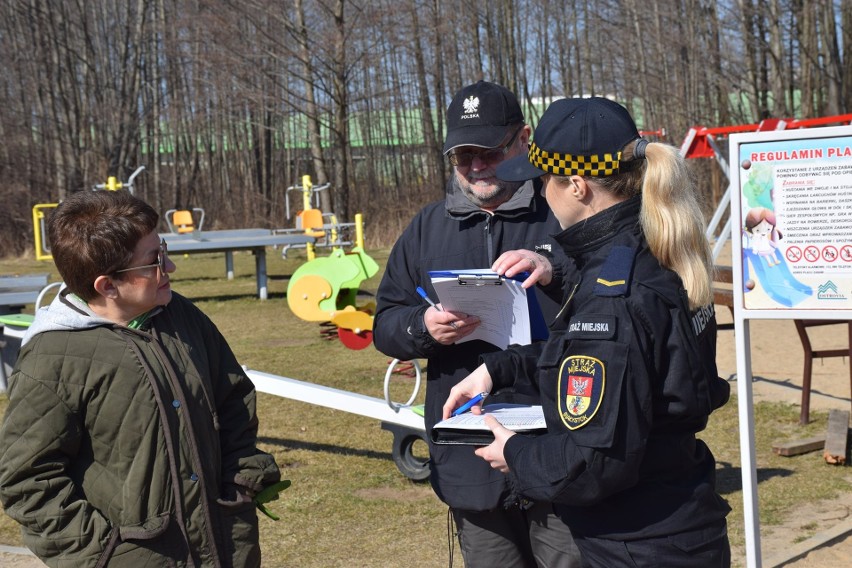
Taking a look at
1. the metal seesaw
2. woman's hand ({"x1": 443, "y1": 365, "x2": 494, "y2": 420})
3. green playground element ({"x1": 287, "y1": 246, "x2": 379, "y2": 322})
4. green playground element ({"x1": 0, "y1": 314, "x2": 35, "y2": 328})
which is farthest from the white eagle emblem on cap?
green playground element ({"x1": 287, "y1": 246, "x2": 379, "y2": 322})

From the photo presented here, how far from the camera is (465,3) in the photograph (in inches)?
1246

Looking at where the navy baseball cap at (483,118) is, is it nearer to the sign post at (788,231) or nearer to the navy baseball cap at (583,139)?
the navy baseball cap at (583,139)

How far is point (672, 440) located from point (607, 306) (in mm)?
353

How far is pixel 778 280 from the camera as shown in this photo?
411 cm

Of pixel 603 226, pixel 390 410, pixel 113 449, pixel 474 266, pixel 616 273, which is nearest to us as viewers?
pixel 616 273

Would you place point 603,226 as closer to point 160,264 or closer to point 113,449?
point 160,264

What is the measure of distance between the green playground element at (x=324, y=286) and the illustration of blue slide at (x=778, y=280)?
702 cm

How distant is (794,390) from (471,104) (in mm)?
6008

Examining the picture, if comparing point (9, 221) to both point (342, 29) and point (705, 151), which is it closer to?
point (342, 29)

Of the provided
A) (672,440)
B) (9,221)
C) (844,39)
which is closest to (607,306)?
(672,440)

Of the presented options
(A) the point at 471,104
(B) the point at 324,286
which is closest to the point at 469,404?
(A) the point at 471,104

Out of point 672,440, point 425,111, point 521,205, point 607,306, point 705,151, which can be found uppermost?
point 425,111

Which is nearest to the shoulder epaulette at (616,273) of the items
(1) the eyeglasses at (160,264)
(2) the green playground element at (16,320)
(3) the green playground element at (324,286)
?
(1) the eyeglasses at (160,264)

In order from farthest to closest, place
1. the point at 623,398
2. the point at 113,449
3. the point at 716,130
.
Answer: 1. the point at 716,130
2. the point at 113,449
3. the point at 623,398
